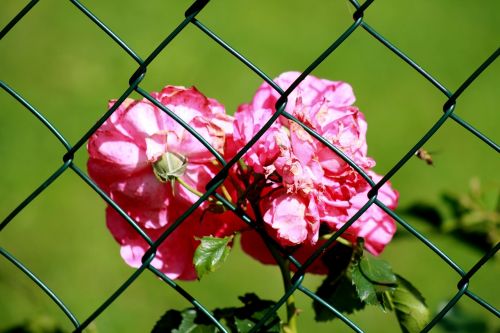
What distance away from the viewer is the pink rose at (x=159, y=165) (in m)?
0.86

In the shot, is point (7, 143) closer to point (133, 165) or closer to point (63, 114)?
point (63, 114)

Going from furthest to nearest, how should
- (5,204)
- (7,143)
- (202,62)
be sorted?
(202,62), (7,143), (5,204)

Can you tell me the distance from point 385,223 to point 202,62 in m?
2.49

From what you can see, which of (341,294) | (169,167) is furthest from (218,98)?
(169,167)

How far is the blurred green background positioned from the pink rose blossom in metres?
1.47

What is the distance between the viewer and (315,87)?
905mm

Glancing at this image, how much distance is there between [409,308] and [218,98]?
2.30 metres

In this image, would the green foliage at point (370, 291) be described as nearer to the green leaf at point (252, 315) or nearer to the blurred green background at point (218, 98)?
the green leaf at point (252, 315)

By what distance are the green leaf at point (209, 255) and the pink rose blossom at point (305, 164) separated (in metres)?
0.06

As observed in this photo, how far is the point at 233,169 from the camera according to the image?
2.93ft

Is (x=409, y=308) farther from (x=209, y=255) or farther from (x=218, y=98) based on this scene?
(x=218, y=98)

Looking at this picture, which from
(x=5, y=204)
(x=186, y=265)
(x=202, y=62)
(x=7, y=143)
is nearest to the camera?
(x=186, y=265)

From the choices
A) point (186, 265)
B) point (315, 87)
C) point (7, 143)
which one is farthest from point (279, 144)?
point (7, 143)

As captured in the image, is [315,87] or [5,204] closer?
[315,87]
